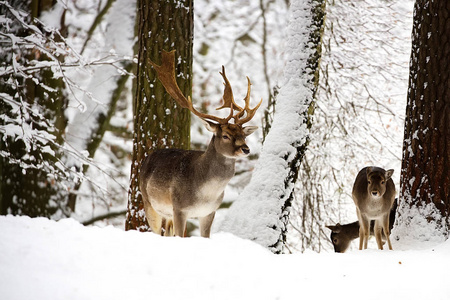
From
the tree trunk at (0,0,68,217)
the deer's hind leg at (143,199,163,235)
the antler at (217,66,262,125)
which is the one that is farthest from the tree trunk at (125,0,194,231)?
the tree trunk at (0,0,68,217)

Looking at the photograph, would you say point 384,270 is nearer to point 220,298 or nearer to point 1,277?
point 220,298

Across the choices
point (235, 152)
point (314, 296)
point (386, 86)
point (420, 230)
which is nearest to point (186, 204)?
point (235, 152)

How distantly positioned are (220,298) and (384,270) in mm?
1502

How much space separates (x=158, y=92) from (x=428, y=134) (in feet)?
9.71

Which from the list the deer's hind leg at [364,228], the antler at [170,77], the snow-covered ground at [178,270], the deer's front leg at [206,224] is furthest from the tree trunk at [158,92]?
the deer's hind leg at [364,228]

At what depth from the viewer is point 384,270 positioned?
14.5 ft

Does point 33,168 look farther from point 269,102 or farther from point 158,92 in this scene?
point 269,102

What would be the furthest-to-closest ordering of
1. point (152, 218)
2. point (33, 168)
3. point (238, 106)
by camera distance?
point (33, 168), point (152, 218), point (238, 106)

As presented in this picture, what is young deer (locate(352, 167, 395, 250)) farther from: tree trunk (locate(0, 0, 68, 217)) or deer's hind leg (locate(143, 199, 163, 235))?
tree trunk (locate(0, 0, 68, 217))

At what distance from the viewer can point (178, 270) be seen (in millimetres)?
3740

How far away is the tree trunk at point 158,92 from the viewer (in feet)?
21.5

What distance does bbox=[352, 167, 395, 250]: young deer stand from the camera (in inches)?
265

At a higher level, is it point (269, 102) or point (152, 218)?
point (269, 102)

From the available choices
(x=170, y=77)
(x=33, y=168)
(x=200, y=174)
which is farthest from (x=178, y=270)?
(x=33, y=168)
